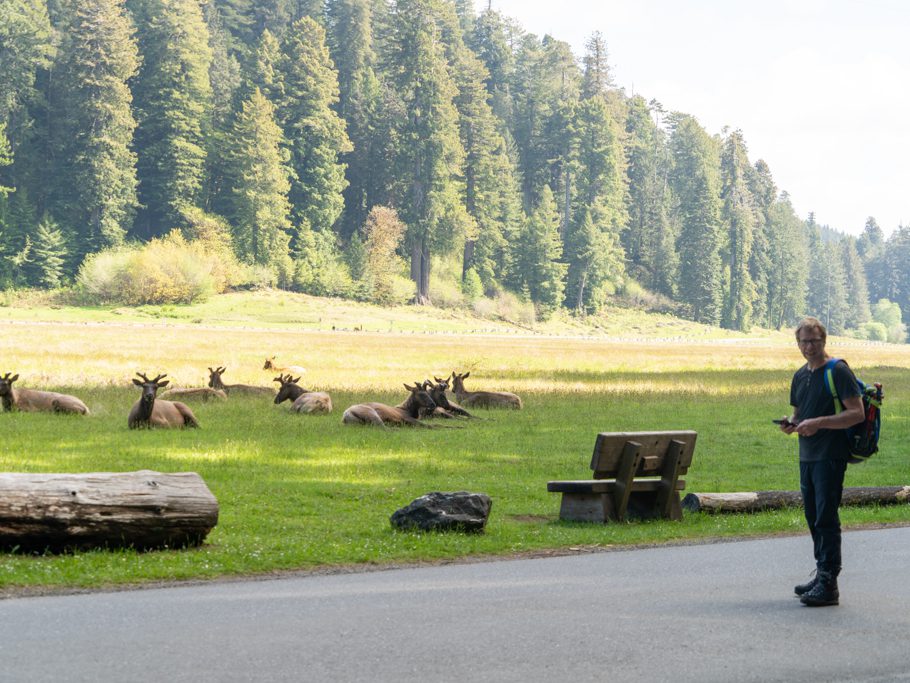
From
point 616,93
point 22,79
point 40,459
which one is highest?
point 616,93

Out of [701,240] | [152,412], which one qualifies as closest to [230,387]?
[152,412]

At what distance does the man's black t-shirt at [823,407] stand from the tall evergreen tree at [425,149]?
113 m

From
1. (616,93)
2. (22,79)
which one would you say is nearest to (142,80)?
(22,79)

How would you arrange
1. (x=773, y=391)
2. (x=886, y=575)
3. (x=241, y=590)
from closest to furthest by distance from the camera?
(x=241, y=590) < (x=886, y=575) < (x=773, y=391)

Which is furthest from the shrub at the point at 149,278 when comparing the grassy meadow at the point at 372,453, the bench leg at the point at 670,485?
the bench leg at the point at 670,485

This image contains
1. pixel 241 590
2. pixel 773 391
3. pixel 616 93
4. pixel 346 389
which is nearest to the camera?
pixel 241 590

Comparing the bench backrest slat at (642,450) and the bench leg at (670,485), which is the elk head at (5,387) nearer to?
the bench backrest slat at (642,450)

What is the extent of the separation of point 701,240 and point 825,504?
479ft

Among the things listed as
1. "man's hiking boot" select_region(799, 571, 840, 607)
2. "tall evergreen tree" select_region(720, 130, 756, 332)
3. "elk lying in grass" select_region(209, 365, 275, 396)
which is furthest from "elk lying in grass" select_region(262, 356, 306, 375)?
"tall evergreen tree" select_region(720, 130, 756, 332)

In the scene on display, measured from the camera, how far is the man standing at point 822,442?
9.54m

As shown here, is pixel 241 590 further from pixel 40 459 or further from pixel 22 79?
pixel 22 79

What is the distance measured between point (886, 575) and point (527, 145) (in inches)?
5890

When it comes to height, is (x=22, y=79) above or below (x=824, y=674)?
above

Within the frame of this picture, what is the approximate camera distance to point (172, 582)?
10.7m
